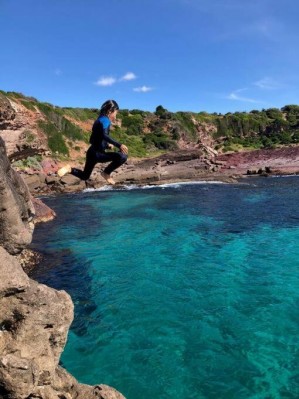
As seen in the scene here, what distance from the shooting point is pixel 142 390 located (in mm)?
10109

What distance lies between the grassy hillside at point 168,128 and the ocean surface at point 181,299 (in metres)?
44.3

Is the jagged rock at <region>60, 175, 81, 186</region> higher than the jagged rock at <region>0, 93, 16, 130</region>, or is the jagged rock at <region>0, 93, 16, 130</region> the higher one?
the jagged rock at <region>0, 93, 16, 130</region>

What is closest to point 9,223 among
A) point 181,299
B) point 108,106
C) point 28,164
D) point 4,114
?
point 108,106

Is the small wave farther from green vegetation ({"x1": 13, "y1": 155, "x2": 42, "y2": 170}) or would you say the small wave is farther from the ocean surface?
the ocean surface

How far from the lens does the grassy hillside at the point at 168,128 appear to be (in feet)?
238

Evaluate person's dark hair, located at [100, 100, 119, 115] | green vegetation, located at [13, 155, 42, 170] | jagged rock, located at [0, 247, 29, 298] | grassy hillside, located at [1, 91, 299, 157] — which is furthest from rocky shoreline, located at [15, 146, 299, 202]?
jagged rock, located at [0, 247, 29, 298]

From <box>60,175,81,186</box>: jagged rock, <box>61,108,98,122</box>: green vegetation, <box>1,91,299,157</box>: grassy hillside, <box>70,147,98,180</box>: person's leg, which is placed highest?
<box>61,108,98,122</box>: green vegetation

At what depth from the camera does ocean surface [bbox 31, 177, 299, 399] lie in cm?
1064

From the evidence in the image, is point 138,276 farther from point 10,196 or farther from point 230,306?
point 10,196

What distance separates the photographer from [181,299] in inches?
603

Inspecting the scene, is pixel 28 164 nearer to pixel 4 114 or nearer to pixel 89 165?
pixel 4 114

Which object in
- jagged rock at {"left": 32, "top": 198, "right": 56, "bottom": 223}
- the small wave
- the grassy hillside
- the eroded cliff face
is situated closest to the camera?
the eroded cliff face

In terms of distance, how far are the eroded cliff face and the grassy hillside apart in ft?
198

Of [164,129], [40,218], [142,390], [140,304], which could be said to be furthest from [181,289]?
[164,129]
